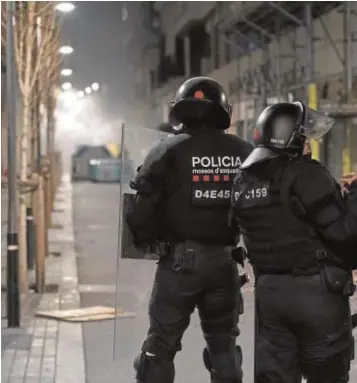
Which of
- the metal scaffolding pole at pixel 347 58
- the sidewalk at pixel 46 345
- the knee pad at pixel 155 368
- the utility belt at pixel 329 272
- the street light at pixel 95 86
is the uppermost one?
the street light at pixel 95 86

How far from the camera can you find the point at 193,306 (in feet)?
16.9

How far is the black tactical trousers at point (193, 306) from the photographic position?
16.5 ft

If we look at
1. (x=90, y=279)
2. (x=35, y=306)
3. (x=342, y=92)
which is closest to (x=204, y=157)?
(x=35, y=306)

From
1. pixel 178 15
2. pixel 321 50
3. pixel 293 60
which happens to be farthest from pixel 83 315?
→ pixel 178 15

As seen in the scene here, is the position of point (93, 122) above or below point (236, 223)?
above

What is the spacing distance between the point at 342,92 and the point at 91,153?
30728mm

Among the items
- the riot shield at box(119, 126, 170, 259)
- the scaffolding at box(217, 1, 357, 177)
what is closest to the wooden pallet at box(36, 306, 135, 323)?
the riot shield at box(119, 126, 170, 259)

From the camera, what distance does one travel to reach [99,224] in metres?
21.7

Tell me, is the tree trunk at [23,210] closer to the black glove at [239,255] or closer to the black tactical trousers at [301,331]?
the black glove at [239,255]

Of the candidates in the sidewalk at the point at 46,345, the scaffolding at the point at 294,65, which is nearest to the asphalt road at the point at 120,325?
the sidewalk at the point at 46,345

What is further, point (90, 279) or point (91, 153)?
point (91, 153)

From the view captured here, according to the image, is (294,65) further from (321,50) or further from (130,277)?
(130,277)

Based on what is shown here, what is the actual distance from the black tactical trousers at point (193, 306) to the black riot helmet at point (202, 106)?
67 centimetres

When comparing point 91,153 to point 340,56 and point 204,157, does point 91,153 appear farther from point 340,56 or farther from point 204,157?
point 204,157
